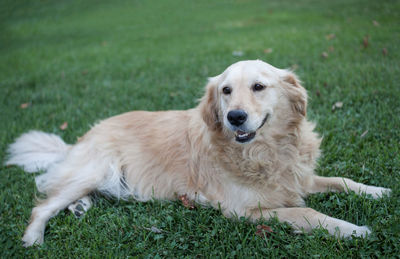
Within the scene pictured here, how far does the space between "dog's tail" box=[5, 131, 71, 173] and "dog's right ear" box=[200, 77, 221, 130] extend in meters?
1.90

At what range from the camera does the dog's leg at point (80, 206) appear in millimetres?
3244

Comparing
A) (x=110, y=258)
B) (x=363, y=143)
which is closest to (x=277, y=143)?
(x=363, y=143)

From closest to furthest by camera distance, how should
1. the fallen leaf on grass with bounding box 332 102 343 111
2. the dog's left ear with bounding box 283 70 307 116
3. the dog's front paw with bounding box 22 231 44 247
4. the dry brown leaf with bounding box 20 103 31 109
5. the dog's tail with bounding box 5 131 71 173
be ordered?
the dog's front paw with bounding box 22 231 44 247
the dog's left ear with bounding box 283 70 307 116
the dog's tail with bounding box 5 131 71 173
the fallen leaf on grass with bounding box 332 102 343 111
the dry brown leaf with bounding box 20 103 31 109

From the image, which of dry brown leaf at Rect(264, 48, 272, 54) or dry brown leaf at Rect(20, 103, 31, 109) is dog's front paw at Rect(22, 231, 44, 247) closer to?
dry brown leaf at Rect(20, 103, 31, 109)

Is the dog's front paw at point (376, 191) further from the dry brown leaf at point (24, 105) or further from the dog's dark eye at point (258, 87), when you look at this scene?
the dry brown leaf at point (24, 105)

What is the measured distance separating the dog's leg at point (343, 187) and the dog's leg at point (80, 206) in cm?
223

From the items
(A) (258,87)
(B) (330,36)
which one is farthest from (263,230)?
(B) (330,36)

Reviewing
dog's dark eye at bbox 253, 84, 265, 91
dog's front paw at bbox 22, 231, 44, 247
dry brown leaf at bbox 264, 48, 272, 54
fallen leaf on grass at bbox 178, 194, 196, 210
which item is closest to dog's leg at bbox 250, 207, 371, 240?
fallen leaf on grass at bbox 178, 194, 196, 210

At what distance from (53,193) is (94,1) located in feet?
60.8

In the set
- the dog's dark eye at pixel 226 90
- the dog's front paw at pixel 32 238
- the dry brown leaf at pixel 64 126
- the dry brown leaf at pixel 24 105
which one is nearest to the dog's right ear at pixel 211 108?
the dog's dark eye at pixel 226 90

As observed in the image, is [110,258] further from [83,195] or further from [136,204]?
[83,195]

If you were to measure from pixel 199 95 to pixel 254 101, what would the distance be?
2.71m

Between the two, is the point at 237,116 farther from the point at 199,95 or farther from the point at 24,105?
the point at 24,105

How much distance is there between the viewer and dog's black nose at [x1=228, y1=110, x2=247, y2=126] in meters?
2.62
